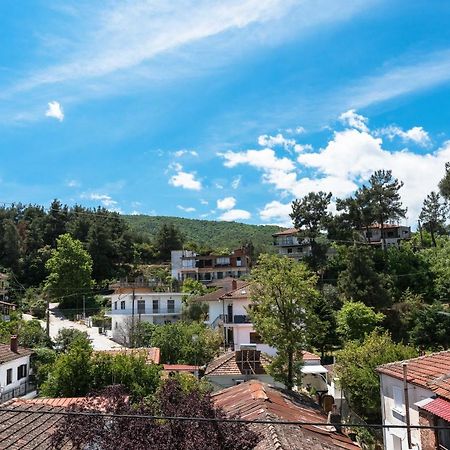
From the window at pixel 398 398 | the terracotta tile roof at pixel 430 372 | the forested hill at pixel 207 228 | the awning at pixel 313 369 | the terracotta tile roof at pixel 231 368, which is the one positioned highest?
the forested hill at pixel 207 228

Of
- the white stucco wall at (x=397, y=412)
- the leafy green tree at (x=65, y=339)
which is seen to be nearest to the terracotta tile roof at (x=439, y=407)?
the white stucco wall at (x=397, y=412)

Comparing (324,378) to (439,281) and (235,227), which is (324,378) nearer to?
(439,281)

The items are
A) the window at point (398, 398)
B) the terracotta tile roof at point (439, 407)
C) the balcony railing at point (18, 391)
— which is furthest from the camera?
the balcony railing at point (18, 391)

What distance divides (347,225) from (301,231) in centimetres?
555

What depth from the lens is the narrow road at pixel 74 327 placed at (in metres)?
45.8

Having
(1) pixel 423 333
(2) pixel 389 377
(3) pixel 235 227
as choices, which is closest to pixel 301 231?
(1) pixel 423 333

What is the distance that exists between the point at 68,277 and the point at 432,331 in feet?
150

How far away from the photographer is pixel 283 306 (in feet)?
78.8

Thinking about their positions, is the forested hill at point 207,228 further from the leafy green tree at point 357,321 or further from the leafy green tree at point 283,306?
the leafy green tree at point 283,306

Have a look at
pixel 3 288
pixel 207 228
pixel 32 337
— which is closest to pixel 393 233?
pixel 32 337

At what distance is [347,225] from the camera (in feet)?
195

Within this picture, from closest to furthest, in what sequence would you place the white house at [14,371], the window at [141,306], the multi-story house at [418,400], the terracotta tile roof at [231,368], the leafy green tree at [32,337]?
the multi-story house at [418,400] < the white house at [14,371] < the terracotta tile roof at [231,368] < the leafy green tree at [32,337] < the window at [141,306]

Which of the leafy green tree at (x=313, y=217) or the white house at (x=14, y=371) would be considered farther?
the leafy green tree at (x=313, y=217)

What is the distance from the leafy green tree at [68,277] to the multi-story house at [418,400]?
5155 centimetres
